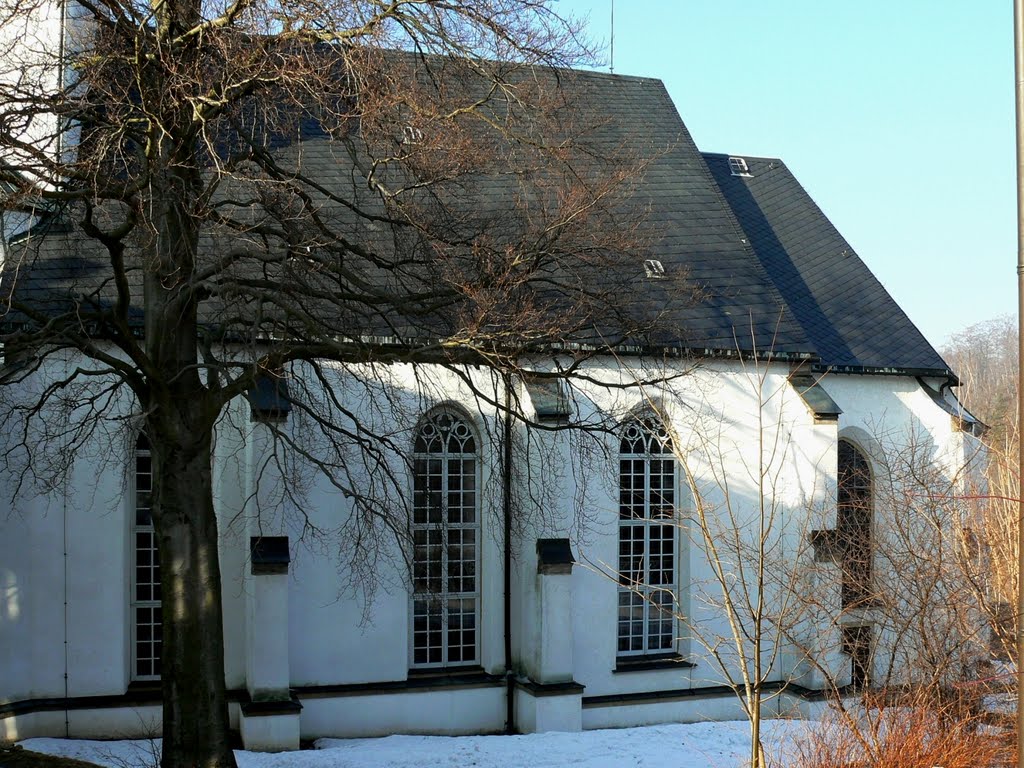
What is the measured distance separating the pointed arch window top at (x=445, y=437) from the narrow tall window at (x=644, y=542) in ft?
8.05

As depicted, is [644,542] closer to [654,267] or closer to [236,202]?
[654,267]

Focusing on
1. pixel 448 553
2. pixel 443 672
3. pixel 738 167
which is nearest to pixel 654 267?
pixel 448 553

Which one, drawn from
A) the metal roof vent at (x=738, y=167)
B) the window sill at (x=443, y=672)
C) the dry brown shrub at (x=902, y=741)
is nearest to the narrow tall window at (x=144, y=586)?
the window sill at (x=443, y=672)

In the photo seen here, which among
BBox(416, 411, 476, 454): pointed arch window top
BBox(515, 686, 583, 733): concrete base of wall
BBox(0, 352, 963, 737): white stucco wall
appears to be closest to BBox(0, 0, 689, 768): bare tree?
BBox(0, 352, 963, 737): white stucco wall

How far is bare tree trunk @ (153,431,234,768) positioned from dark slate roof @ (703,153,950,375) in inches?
448

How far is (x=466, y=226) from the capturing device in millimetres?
12695

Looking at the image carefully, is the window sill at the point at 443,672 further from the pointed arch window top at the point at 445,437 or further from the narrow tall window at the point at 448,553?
the pointed arch window top at the point at 445,437

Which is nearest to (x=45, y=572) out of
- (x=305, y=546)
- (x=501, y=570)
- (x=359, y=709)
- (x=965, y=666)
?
(x=305, y=546)

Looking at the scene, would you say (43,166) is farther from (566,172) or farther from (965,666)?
(965,666)

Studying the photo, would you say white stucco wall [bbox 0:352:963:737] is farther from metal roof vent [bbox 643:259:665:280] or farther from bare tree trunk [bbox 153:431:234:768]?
metal roof vent [bbox 643:259:665:280]

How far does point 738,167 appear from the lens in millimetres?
24266

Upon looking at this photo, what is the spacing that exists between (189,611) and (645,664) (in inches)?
326

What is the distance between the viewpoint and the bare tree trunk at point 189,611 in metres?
11.2

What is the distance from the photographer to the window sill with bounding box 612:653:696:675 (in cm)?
1716
